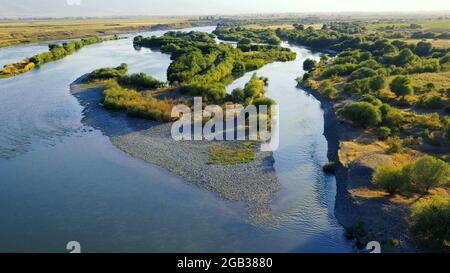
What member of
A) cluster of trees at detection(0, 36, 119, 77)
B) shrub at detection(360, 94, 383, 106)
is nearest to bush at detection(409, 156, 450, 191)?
shrub at detection(360, 94, 383, 106)

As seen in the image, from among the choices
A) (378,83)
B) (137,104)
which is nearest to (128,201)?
(137,104)

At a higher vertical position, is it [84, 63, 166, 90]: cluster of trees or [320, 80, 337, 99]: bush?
[84, 63, 166, 90]: cluster of trees

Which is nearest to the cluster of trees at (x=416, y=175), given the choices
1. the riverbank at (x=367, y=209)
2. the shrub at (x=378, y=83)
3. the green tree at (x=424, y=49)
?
the riverbank at (x=367, y=209)

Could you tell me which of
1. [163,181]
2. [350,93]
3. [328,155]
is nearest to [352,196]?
[328,155]

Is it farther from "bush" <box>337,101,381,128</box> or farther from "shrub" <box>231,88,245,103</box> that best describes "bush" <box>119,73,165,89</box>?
"bush" <box>337,101,381,128</box>

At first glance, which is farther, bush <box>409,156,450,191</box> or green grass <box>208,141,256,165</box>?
green grass <box>208,141,256,165</box>

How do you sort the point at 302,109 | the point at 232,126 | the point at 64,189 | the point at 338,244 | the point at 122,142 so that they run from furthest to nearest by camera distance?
the point at 302,109
the point at 232,126
the point at 122,142
the point at 64,189
the point at 338,244

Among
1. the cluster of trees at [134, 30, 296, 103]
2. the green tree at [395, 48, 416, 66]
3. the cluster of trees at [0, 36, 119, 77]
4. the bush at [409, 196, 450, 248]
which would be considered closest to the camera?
the bush at [409, 196, 450, 248]

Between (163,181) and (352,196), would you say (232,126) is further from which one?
(352,196)
